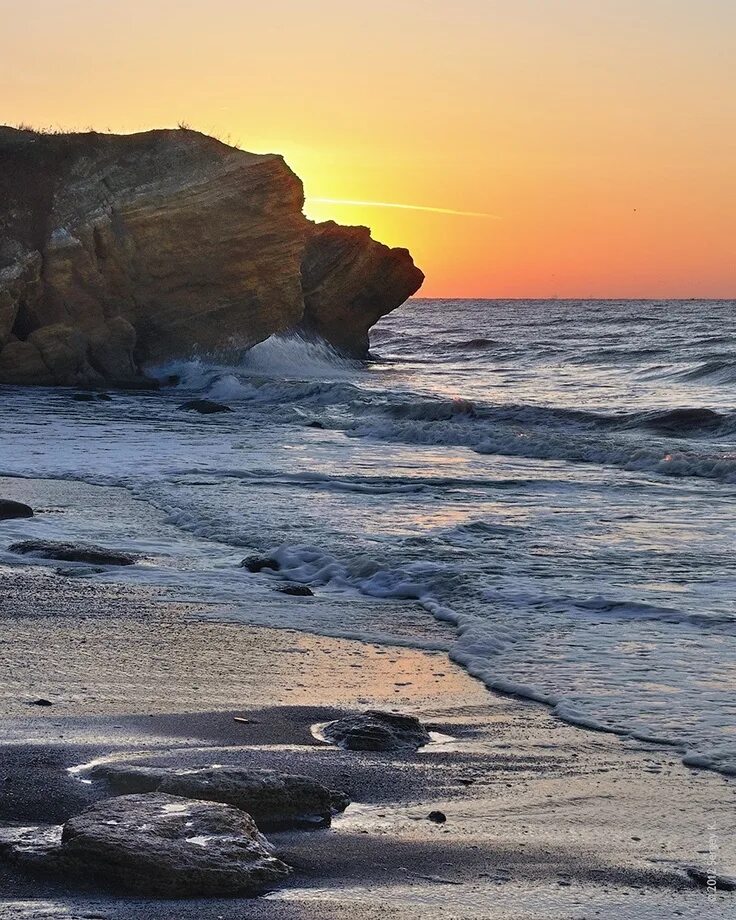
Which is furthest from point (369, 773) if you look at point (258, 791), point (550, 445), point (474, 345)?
point (474, 345)

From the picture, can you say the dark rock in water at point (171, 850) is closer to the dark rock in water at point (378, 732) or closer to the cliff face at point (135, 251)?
the dark rock in water at point (378, 732)

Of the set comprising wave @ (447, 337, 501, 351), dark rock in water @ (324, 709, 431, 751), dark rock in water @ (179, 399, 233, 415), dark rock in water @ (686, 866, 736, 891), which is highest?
wave @ (447, 337, 501, 351)

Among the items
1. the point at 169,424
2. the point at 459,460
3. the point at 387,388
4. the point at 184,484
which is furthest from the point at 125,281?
the point at 184,484

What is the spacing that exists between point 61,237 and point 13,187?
2400 millimetres

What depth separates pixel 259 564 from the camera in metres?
8.36

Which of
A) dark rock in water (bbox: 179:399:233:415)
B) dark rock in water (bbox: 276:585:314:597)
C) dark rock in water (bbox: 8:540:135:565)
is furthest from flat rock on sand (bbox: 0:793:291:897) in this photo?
dark rock in water (bbox: 179:399:233:415)

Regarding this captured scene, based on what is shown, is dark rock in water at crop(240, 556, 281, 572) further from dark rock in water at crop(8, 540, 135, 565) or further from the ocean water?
dark rock in water at crop(8, 540, 135, 565)

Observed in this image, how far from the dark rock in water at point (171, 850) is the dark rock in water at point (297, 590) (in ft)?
13.4

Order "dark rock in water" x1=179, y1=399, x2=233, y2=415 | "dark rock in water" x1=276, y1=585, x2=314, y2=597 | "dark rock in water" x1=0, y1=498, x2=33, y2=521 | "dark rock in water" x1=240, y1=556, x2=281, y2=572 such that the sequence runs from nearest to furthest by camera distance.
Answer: "dark rock in water" x1=276, y1=585, x2=314, y2=597
"dark rock in water" x1=240, y1=556, x2=281, y2=572
"dark rock in water" x1=0, y1=498, x2=33, y2=521
"dark rock in water" x1=179, y1=399, x2=233, y2=415

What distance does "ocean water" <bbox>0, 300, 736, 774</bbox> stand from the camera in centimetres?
600

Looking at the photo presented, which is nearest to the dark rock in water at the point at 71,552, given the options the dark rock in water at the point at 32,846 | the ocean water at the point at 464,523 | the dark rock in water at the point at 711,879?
the ocean water at the point at 464,523

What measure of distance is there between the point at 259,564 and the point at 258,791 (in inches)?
179

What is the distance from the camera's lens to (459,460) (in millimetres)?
16203

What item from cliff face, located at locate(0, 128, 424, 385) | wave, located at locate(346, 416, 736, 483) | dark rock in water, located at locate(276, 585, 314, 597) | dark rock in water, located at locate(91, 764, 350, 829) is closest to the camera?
dark rock in water, located at locate(91, 764, 350, 829)
